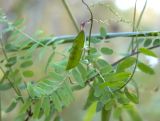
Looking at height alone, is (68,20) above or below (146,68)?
below

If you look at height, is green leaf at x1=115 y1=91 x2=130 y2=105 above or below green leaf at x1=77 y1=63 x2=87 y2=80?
below

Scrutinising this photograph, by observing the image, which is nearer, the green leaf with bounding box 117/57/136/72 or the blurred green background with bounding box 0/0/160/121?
the green leaf with bounding box 117/57/136/72

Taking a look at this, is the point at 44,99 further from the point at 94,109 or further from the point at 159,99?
the point at 159,99

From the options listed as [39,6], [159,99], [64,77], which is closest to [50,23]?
[39,6]

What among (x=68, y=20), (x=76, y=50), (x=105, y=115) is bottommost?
(x=68, y=20)

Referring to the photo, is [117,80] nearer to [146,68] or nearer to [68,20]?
[146,68]

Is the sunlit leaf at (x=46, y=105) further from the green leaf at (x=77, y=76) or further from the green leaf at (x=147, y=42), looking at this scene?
the green leaf at (x=147, y=42)

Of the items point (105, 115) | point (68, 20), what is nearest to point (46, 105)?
point (105, 115)

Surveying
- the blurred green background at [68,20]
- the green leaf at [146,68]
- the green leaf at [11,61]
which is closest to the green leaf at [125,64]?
the green leaf at [146,68]

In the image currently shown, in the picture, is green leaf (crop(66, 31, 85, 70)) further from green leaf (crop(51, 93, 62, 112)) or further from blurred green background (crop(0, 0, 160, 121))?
blurred green background (crop(0, 0, 160, 121))

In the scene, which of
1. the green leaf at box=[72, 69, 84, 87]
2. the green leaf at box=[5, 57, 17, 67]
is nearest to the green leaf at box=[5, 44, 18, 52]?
the green leaf at box=[5, 57, 17, 67]

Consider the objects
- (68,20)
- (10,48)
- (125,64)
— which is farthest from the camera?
A: (68,20)
